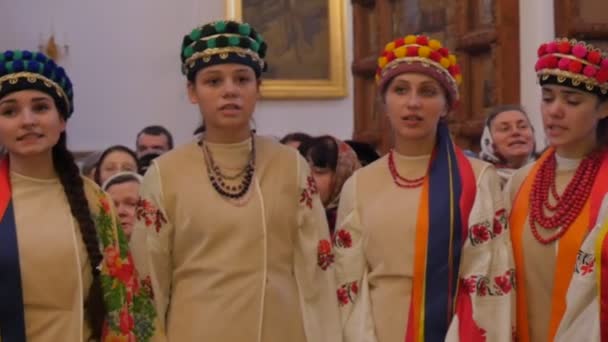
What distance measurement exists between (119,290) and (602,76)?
56.0 inches

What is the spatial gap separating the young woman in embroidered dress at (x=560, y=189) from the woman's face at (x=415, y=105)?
0.30 meters

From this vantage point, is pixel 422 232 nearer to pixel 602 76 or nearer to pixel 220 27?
pixel 602 76

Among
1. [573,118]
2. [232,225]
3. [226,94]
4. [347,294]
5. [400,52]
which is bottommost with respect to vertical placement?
[347,294]

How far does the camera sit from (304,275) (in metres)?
2.84

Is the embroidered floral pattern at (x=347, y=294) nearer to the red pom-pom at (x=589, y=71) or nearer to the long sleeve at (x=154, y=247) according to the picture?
the long sleeve at (x=154, y=247)

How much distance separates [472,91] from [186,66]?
2309mm

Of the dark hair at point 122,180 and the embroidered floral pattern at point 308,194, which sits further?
the dark hair at point 122,180

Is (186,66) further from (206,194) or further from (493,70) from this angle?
(493,70)

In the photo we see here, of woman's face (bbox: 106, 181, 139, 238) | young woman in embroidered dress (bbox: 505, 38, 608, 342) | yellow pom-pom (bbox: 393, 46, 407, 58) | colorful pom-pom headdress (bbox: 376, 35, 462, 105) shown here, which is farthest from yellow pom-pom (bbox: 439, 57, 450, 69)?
woman's face (bbox: 106, 181, 139, 238)

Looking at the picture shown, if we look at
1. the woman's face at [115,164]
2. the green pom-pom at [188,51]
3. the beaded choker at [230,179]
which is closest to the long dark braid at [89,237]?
the beaded choker at [230,179]

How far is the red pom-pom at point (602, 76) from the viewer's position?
2822 mm

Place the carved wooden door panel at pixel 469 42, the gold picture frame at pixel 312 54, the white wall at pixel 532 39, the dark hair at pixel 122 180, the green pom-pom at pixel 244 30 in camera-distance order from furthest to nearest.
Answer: the gold picture frame at pixel 312 54
the carved wooden door panel at pixel 469 42
the white wall at pixel 532 39
the dark hair at pixel 122 180
the green pom-pom at pixel 244 30

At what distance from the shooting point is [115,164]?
4.63m

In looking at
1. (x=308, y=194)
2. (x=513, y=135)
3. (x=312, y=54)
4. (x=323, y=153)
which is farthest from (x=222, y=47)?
(x=312, y=54)
